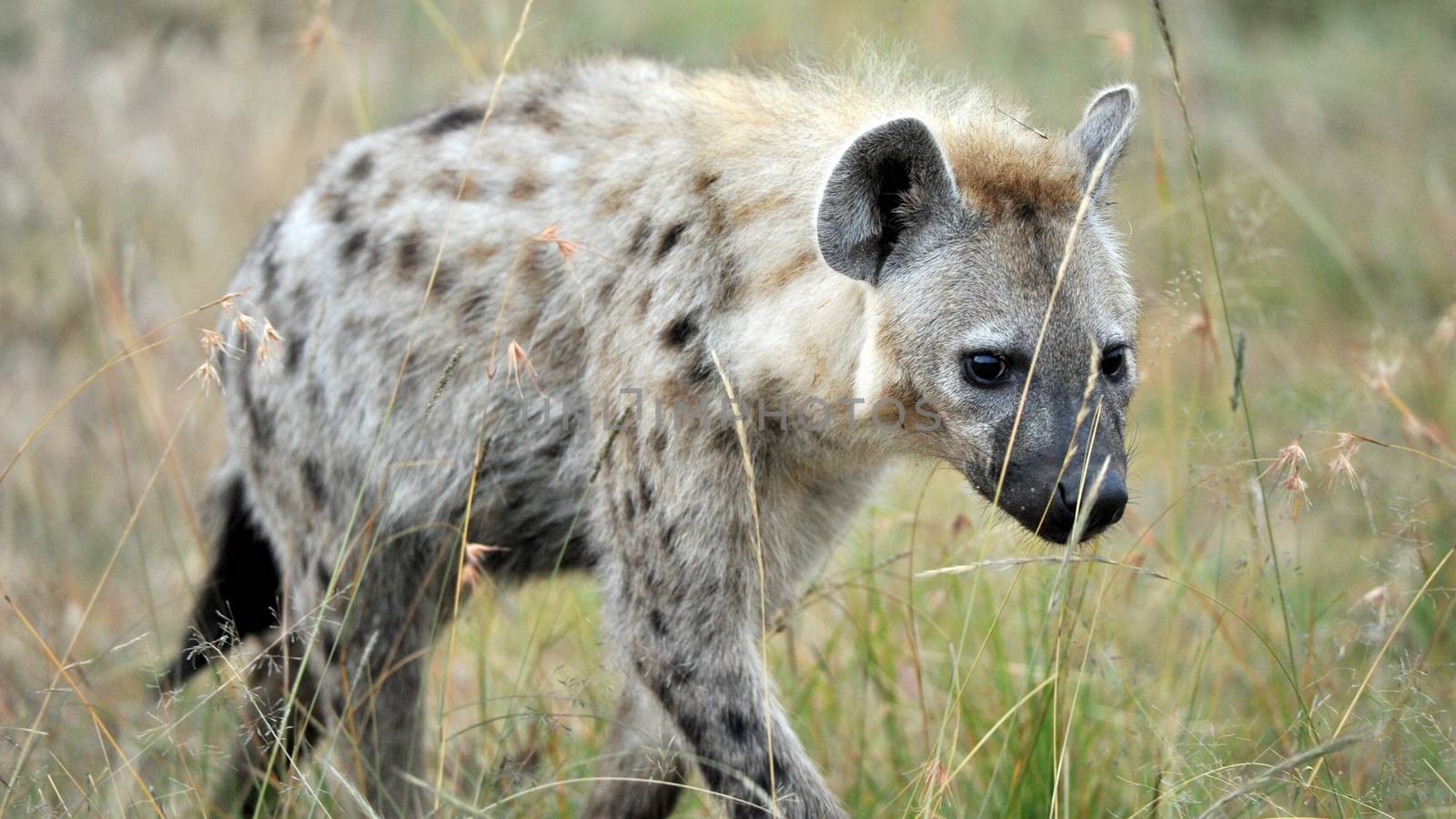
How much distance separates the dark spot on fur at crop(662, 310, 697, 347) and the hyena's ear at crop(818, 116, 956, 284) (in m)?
0.39

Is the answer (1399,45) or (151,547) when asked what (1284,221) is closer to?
(1399,45)

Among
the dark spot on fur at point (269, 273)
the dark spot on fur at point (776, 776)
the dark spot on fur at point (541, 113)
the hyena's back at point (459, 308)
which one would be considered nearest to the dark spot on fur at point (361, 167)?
the hyena's back at point (459, 308)

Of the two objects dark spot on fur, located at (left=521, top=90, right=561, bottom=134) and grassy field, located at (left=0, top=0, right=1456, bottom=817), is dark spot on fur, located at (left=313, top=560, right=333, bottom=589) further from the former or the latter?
dark spot on fur, located at (left=521, top=90, right=561, bottom=134)

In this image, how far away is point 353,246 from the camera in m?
3.28

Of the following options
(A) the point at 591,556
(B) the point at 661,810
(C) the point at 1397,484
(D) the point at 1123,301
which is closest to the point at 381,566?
(A) the point at 591,556

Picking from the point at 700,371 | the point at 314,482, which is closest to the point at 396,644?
the point at 314,482

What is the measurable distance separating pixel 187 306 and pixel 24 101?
2.07 metres

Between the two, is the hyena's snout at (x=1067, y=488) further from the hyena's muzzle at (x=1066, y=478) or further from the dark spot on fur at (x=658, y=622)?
the dark spot on fur at (x=658, y=622)

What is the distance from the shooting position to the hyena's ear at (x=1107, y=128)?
8.96 ft

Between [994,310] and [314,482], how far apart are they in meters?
1.66

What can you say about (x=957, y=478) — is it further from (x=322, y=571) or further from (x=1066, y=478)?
(x=1066, y=478)

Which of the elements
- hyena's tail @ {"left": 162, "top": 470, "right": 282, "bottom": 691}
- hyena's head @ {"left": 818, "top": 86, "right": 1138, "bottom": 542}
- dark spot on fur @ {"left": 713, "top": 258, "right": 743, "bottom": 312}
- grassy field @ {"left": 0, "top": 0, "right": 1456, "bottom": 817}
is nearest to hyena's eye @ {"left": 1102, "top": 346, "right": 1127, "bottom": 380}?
hyena's head @ {"left": 818, "top": 86, "right": 1138, "bottom": 542}

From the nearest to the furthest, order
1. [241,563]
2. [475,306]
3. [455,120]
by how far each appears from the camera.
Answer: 1. [475,306]
2. [455,120]
3. [241,563]

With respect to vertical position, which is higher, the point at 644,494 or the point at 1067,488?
the point at 1067,488
